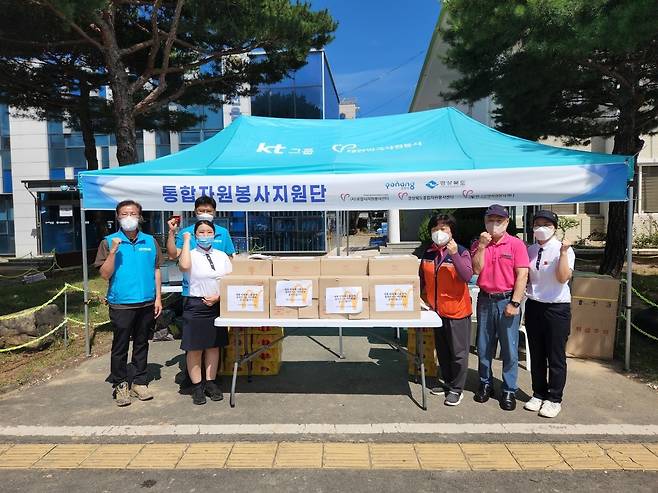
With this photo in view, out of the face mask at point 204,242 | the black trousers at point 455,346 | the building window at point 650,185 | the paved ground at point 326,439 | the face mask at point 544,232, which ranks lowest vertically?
the paved ground at point 326,439

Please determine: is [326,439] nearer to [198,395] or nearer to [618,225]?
[198,395]

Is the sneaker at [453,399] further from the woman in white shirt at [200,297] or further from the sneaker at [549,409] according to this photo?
the woman in white shirt at [200,297]

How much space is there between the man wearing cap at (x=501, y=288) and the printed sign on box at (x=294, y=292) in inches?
58.8

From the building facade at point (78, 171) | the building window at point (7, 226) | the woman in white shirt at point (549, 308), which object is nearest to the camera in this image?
the woman in white shirt at point (549, 308)

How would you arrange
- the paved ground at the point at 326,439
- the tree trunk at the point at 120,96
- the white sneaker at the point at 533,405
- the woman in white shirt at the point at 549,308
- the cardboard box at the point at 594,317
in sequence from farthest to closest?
the tree trunk at the point at 120,96
the cardboard box at the point at 594,317
the white sneaker at the point at 533,405
the woman in white shirt at the point at 549,308
the paved ground at the point at 326,439

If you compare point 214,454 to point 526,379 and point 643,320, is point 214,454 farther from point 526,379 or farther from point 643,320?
point 643,320

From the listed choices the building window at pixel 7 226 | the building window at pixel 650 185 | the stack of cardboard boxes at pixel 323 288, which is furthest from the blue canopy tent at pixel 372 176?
the building window at pixel 7 226

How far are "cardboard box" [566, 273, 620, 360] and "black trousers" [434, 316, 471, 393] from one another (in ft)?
7.22

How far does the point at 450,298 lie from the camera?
13.6 feet

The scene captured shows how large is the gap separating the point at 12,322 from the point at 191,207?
315cm

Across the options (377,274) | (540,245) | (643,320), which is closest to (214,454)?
(377,274)

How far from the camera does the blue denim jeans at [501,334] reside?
4016 millimetres

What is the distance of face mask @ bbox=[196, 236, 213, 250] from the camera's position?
13.6ft

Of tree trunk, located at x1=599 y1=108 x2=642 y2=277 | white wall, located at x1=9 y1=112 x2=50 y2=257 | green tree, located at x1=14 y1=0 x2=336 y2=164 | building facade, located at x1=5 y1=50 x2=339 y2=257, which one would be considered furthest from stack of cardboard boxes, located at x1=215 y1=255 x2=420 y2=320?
white wall, located at x1=9 y1=112 x2=50 y2=257
